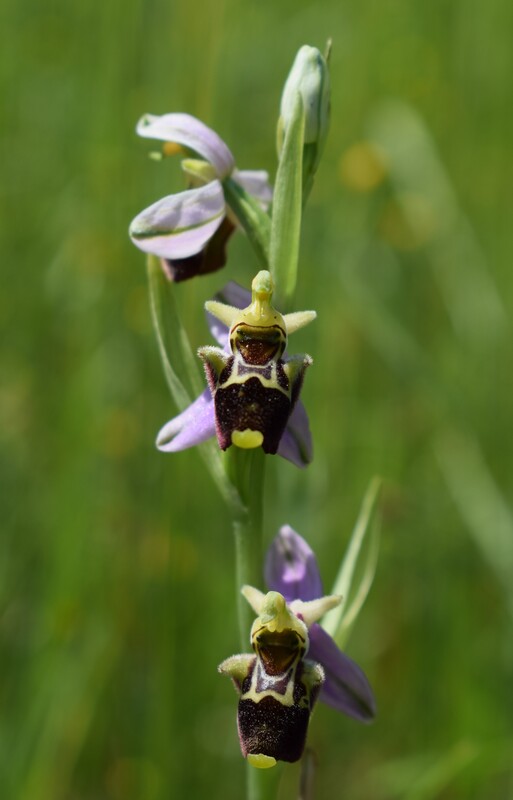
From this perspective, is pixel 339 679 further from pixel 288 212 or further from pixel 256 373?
pixel 288 212

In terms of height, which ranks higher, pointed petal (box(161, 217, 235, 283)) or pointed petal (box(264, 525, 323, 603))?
pointed petal (box(161, 217, 235, 283))

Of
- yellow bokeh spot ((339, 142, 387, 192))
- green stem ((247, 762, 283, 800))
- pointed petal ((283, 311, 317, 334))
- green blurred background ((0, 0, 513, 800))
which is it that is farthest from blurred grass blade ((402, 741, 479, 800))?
yellow bokeh spot ((339, 142, 387, 192))

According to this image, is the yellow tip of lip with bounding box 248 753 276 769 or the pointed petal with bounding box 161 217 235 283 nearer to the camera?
the yellow tip of lip with bounding box 248 753 276 769

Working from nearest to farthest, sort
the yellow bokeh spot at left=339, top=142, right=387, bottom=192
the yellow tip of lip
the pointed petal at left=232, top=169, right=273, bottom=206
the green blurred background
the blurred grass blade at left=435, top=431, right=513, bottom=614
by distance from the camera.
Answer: the yellow tip of lip, the pointed petal at left=232, top=169, right=273, bottom=206, the green blurred background, the blurred grass blade at left=435, top=431, right=513, bottom=614, the yellow bokeh spot at left=339, top=142, right=387, bottom=192

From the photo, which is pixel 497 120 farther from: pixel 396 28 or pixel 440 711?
pixel 440 711

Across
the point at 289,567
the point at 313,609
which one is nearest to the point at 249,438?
the point at 313,609

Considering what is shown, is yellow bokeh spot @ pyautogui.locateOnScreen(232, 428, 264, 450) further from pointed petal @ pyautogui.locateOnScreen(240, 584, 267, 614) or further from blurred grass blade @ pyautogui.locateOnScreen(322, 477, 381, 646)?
blurred grass blade @ pyautogui.locateOnScreen(322, 477, 381, 646)

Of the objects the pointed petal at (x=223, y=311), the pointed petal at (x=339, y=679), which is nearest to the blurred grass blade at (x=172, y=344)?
the pointed petal at (x=223, y=311)
